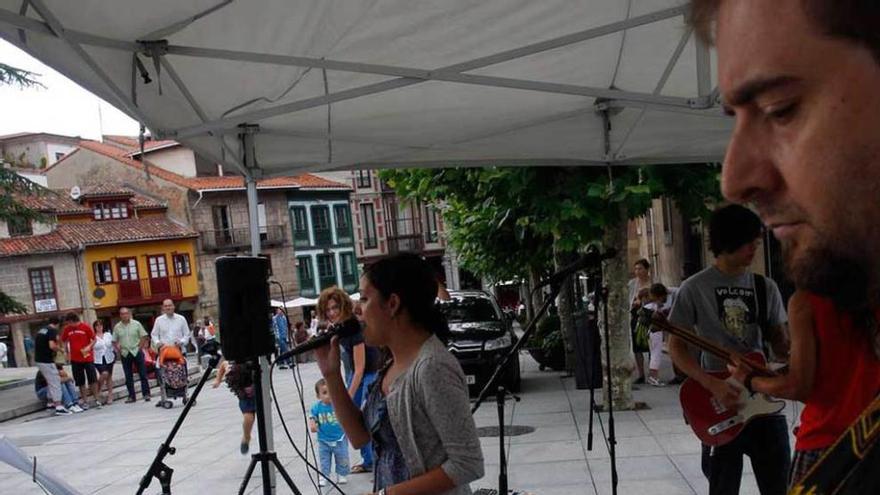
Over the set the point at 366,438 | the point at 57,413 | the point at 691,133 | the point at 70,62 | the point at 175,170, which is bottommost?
the point at 57,413

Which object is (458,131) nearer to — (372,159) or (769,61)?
(372,159)

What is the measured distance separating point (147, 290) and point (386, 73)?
4321 cm

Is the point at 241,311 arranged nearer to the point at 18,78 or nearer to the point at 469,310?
the point at 469,310

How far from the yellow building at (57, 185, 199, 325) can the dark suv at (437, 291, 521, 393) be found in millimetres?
34518

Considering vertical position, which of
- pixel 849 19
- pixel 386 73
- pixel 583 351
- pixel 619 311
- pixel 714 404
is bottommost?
pixel 583 351

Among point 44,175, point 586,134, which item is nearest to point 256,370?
point 586,134

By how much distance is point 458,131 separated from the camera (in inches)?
209

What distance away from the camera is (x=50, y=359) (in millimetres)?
13750

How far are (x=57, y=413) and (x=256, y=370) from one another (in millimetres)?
12892

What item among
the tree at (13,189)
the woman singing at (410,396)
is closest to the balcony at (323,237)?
the tree at (13,189)

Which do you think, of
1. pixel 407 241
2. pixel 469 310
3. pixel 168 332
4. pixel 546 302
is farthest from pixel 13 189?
pixel 407 241

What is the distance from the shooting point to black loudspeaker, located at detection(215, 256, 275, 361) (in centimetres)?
360

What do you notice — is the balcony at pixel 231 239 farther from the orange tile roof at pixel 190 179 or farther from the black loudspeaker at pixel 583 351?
the black loudspeaker at pixel 583 351

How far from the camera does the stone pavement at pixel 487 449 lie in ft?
21.2
